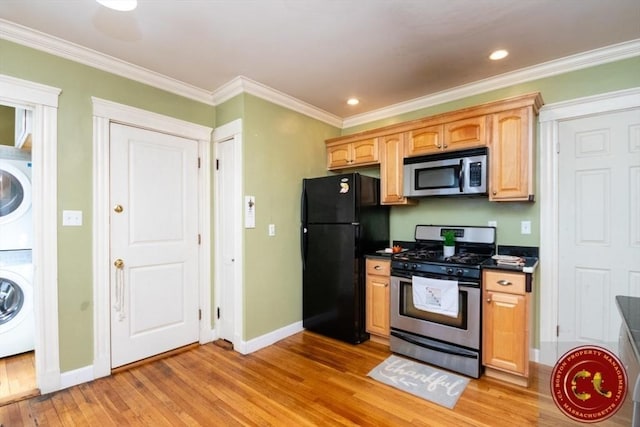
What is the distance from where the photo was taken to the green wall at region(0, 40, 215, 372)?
2232mm

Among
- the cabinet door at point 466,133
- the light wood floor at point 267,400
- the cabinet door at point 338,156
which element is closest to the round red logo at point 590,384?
the light wood floor at point 267,400

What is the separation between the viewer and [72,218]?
2295mm

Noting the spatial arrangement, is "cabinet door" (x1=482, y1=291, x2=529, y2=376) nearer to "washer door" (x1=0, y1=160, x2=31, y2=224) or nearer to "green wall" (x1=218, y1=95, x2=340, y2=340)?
"green wall" (x1=218, y1=95, x2=340, y2=340)

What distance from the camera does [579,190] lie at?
2510 millimetres

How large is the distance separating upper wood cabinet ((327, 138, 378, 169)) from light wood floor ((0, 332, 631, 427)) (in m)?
2.07

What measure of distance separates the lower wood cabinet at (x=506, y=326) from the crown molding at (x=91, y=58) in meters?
3.16

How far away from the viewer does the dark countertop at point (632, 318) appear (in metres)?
0.99

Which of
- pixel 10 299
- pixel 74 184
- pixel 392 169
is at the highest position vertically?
pixel 392 169

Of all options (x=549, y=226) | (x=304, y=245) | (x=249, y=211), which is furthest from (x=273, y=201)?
(x=549, y=226)

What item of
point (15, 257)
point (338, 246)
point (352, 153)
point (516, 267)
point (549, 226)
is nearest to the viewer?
point (516, 267)

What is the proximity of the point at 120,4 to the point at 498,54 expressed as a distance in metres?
2.65

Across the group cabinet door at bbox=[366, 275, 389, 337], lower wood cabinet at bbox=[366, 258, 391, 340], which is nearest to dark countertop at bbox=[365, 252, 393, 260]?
lower wood cabinet at bbox=[366, 258, 391, 340]

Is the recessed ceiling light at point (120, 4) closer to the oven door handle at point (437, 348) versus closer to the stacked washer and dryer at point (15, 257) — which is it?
the stacked washer and dryer at point (15, 257)

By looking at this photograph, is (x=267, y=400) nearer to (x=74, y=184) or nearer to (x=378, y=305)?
(x=378, y=305)
